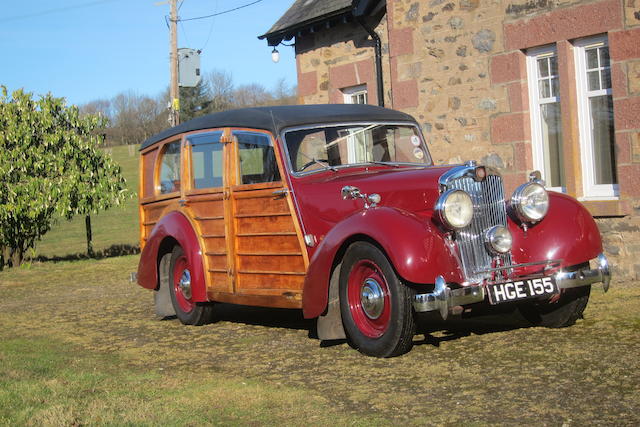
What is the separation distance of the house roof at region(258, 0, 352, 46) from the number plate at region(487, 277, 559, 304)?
24.8ft

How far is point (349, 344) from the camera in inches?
245

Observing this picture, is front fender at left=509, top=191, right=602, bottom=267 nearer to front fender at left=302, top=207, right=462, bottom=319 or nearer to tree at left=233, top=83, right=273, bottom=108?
front fender at left=302, top=207, right=462, bottom=319

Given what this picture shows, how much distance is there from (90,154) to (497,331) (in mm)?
11762

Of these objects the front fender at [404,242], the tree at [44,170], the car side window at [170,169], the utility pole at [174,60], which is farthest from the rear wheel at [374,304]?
the utility pole at [174,60]

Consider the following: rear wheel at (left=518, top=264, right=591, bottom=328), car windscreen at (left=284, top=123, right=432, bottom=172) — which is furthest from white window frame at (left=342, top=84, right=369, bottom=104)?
rear wheel at (left=518, top=264, right=591, bottom=328)

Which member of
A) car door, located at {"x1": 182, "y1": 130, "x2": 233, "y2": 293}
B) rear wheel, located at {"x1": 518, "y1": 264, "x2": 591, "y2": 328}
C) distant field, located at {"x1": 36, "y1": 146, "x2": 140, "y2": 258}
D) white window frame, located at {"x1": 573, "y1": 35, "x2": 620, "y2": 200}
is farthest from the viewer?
distant field, located at {"x1": 36, "y1": 146, "x2": 140, "y2": 258}

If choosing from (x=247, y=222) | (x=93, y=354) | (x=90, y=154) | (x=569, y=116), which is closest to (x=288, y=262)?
(x=247, y=222)

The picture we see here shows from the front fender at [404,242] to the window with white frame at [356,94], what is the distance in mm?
7137

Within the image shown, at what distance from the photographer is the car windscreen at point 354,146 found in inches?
269

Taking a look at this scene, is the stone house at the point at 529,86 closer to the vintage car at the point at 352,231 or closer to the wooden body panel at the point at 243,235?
the vintage car at the point at 352,231

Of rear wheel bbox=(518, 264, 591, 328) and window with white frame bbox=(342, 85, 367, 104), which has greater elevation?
window with white frame bbox=(342, 85, 367, 104)

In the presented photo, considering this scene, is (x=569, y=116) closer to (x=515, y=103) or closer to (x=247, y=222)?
(x=515, y=103)

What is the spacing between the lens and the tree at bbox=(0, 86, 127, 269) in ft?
50.1

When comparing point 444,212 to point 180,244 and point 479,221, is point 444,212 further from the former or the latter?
point 180,244
